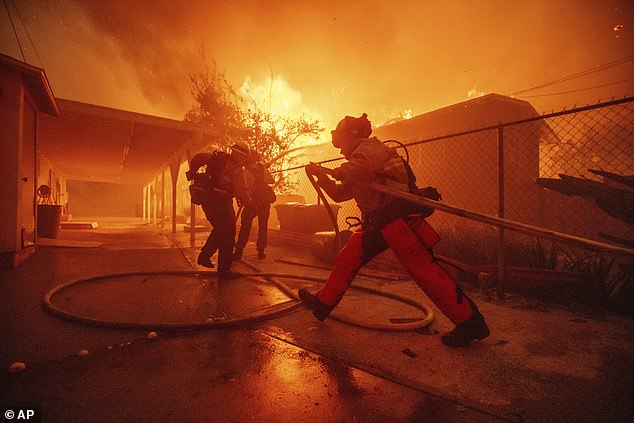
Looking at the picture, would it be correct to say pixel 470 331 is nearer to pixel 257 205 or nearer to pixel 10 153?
pixel 257 205

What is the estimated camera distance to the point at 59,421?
1.39 m

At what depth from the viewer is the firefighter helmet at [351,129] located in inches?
107

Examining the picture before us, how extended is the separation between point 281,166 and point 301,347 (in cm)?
1350

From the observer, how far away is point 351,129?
2727 mm

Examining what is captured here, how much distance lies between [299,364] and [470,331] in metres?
1.25

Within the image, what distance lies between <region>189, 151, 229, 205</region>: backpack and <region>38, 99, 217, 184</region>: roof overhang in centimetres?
506

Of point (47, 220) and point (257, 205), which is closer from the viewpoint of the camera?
point (257, 205)

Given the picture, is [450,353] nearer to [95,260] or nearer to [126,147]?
[95,260]

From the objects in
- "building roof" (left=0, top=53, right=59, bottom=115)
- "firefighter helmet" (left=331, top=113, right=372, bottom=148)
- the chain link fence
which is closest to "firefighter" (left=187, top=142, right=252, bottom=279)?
"firefighter helmet" (left=331, top=113, right=372, bottom=148)

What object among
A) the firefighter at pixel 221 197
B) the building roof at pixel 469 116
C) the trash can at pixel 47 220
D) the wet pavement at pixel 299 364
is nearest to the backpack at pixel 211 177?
the firefighter at pixel 221 197

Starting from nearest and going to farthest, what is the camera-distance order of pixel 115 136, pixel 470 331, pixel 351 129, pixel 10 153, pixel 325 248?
1. pixel 470 331
2. pixel 351 129
3. pixel 10 153
4. pixel 325 248
5. pixel 115 136

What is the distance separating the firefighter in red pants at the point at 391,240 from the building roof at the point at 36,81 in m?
5.98

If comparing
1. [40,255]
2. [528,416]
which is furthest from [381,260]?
[40,255]

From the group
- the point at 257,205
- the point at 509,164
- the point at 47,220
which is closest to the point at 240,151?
the point at 257,205
